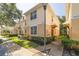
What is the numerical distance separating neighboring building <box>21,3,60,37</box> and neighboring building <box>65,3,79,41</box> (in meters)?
0.31

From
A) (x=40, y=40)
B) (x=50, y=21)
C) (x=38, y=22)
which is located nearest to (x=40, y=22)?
(x=38, y=22)

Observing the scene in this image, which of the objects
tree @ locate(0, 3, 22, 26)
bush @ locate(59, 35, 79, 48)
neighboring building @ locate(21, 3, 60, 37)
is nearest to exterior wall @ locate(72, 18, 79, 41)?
bush @ locate(59, 35, 79, 48)

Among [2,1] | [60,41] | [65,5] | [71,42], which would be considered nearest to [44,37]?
[60,41]

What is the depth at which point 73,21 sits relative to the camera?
11.7 ft

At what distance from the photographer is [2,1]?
11.4 feet

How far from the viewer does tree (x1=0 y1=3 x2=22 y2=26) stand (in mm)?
3531

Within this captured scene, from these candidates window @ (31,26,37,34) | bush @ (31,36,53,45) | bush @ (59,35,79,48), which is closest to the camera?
bush @ (59,35,79,48)

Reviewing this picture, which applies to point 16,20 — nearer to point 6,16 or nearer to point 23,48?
point 6,16

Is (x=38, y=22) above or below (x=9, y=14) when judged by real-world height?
below

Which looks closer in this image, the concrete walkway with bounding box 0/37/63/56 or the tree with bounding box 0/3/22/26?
the concrete walkway with bounding box 0/37/63/56

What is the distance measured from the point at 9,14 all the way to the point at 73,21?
1.58 m

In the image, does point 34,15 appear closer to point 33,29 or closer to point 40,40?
point 33,29

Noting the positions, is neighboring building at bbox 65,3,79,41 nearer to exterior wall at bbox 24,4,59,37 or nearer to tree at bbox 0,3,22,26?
exterior wall at bbox 24,4,59,37

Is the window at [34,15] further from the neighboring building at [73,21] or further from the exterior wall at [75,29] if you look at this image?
the exterior wall at [75,29]
